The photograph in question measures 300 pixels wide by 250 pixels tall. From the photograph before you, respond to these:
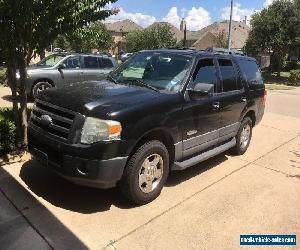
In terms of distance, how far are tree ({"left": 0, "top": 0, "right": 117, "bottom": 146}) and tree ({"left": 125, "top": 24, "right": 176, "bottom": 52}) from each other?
157 ft

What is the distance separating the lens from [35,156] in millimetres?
4738

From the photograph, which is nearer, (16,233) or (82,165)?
(16,233)

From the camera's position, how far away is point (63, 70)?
40.8 feet

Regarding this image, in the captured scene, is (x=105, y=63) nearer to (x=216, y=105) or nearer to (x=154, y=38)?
(x=216, y=105)

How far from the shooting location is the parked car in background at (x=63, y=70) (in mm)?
11864

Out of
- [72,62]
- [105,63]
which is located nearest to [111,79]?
[72,62]

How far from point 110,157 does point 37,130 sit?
1.19 m

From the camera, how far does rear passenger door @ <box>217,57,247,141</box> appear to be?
6125 millimetres

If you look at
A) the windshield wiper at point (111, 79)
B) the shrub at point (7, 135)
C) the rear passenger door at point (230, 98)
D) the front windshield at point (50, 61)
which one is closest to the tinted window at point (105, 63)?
the front windshield at point (50, 61)

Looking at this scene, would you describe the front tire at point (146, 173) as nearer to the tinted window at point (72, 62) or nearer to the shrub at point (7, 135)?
the shrub at point (7, 135)

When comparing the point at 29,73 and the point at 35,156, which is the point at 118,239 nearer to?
the point at 35,156

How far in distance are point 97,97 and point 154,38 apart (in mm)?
52003

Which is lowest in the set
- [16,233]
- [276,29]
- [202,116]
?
[16,233]

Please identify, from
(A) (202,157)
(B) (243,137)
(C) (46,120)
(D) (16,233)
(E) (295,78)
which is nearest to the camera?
(D) (16,233)
